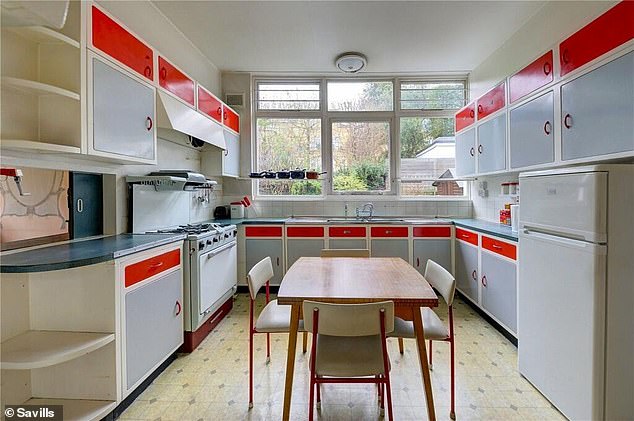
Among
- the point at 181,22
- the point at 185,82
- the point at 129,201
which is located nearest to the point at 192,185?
the point at 129,201

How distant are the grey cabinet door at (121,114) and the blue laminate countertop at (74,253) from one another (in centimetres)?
59

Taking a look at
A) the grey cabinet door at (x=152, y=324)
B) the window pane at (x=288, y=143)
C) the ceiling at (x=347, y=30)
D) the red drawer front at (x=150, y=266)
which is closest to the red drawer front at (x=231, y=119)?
the window pane at (x=288, y=143)

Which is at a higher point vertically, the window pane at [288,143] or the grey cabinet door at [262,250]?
the window pane at [288,143]

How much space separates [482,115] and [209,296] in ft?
11.0

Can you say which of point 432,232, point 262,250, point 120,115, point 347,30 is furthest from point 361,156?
point 120,115

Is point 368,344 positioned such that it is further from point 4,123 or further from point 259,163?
point 259,163

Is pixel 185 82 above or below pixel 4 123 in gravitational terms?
above

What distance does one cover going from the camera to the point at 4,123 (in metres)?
1.72

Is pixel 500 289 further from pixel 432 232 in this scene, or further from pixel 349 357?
pixel 349 357

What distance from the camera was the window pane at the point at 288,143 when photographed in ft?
15.5

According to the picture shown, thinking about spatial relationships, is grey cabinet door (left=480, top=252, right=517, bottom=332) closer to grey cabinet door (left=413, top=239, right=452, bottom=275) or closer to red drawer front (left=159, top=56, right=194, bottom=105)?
grey cabinet door (left=413, top=239, right=452, bottom=275)

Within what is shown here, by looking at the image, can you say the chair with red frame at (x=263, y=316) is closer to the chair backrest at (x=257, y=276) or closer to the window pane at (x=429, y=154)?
the chair backrest at (x=257, y=276)

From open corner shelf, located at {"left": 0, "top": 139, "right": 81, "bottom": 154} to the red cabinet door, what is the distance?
2349 mm

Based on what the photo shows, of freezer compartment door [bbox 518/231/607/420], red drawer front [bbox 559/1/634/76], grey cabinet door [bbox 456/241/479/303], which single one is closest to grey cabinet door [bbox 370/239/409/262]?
grey cabinet door [bbox 456/241/479/303]
